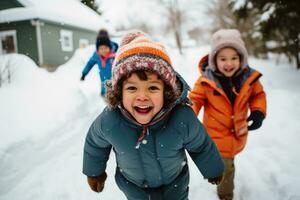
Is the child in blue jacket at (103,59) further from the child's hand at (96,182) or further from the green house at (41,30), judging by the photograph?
the green house at (41,30)

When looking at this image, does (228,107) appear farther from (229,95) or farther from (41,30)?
(41,30)

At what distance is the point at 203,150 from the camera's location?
187 centimetres

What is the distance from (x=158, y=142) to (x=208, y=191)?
151 cm

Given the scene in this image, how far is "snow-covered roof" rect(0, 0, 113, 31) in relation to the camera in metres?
12.5

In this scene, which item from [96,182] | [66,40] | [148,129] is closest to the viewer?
[148,129]

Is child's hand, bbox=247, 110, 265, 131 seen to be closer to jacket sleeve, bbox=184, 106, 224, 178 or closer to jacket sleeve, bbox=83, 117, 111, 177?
jacket sleeve, bbox=184, 106, 224, 178

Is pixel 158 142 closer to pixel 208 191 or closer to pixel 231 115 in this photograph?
pixel 231 115

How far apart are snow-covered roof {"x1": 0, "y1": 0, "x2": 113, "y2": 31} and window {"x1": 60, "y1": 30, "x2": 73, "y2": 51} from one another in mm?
678

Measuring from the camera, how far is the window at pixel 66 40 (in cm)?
1533

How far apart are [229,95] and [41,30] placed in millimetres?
13348

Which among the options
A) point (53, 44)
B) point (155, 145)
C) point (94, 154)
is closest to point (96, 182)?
Answer: point (94, 154)

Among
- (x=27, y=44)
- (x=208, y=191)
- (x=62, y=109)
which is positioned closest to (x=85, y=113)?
(x=62, y=109)

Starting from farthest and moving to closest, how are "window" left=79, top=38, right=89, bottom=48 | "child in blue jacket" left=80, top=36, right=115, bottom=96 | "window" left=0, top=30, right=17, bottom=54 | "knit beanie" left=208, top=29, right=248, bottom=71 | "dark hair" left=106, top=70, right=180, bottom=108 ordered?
"window" left=79, top=38, right=89, bottom=48 < "window" left=0, top=30, right=17, bottom=54 < "child in blue jacket" left=80, top=36, right=115, bottom=96 < "knit beanie" left=208, top=29, right=248, bottom=71 < "dark hair" left=106, top=70, right=180, bottom=108

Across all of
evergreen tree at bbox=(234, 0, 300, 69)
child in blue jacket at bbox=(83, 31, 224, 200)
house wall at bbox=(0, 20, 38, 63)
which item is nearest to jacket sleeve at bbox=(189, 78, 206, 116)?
child in blue jacket at bbox=(83, 31, 224, 200)
